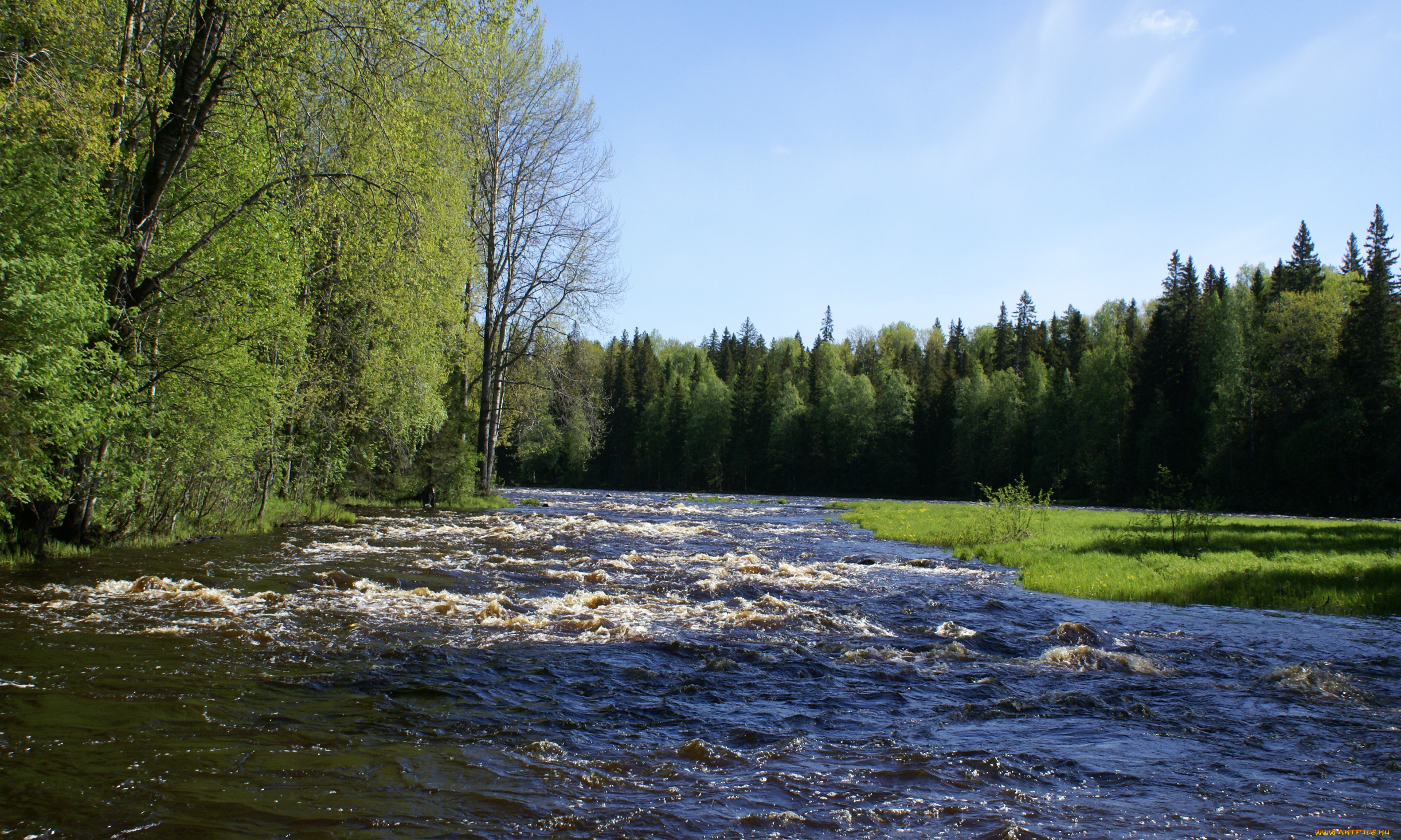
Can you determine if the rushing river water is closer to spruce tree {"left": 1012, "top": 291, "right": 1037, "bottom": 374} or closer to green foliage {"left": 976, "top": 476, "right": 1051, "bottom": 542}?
green foliage {"left": 976, "top": 476, "right": 1051, "bottom": 542}

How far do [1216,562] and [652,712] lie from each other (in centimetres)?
1592

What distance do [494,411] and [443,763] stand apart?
30.2 metres

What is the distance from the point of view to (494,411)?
112 feet

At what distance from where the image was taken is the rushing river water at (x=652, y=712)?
466 centimetres

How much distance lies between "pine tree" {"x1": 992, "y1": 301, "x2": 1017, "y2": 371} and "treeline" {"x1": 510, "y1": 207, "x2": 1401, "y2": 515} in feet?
0.73

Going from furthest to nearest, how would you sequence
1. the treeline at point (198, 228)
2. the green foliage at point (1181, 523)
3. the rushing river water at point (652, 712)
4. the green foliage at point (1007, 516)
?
the green foliage at point (1007, 516) < the green foliage at point (1181, 523) < the treeline at point (198, 228) < the rushing river water at point (652, 712)

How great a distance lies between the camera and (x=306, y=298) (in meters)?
19.5

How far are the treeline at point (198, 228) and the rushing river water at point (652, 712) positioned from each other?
2196 millimetres

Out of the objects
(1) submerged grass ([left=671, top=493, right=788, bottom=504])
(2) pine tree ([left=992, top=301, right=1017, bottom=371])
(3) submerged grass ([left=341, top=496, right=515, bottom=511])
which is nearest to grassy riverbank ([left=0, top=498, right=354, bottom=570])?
(3) submerged grass ([left=341, top=496, right=515, bottom=511])

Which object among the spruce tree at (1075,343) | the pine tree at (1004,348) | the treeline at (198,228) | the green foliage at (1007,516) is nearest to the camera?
the treeline at (198,228)

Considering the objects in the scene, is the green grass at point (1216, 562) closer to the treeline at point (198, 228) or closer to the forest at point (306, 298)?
the forest at point (306, 298)

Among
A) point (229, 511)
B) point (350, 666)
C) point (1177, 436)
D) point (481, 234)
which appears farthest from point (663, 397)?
point (350, 666)

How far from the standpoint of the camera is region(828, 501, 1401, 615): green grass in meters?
13.5

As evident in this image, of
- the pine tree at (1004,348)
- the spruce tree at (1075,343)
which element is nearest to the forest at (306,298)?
the spruce tree at (1075,343)
